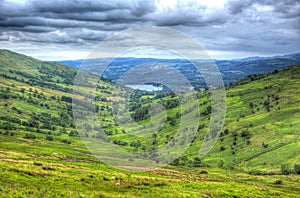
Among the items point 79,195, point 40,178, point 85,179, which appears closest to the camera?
point 79,195

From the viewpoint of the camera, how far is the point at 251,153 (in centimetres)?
18300

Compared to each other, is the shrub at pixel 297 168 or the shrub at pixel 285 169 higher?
the shrub at pixel 297 168

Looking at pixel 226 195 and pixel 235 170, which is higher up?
pixel 226 195

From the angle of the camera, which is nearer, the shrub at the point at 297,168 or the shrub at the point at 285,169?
the shrub at the point at 297,168

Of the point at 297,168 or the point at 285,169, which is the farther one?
the point at 285,169

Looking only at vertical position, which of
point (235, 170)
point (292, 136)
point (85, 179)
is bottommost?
point (235, 170)

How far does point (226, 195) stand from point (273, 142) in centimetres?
14130

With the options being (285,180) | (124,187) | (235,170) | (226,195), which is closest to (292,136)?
(235,170)

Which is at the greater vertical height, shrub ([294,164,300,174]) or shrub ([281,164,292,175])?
shrub ([294,164,300,174])

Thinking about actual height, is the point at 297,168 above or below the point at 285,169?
above

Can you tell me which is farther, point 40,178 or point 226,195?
point 226,195

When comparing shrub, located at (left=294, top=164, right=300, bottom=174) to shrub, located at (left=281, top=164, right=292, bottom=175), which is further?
shrub, located at (left=281, top=164, right=292, bottom=175)

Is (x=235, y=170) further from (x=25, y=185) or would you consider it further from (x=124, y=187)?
(x=25, y=185)

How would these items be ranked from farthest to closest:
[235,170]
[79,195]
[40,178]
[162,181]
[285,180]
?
[235,170] < [285,180] < [162,181] < [40,178] < [79,195]
